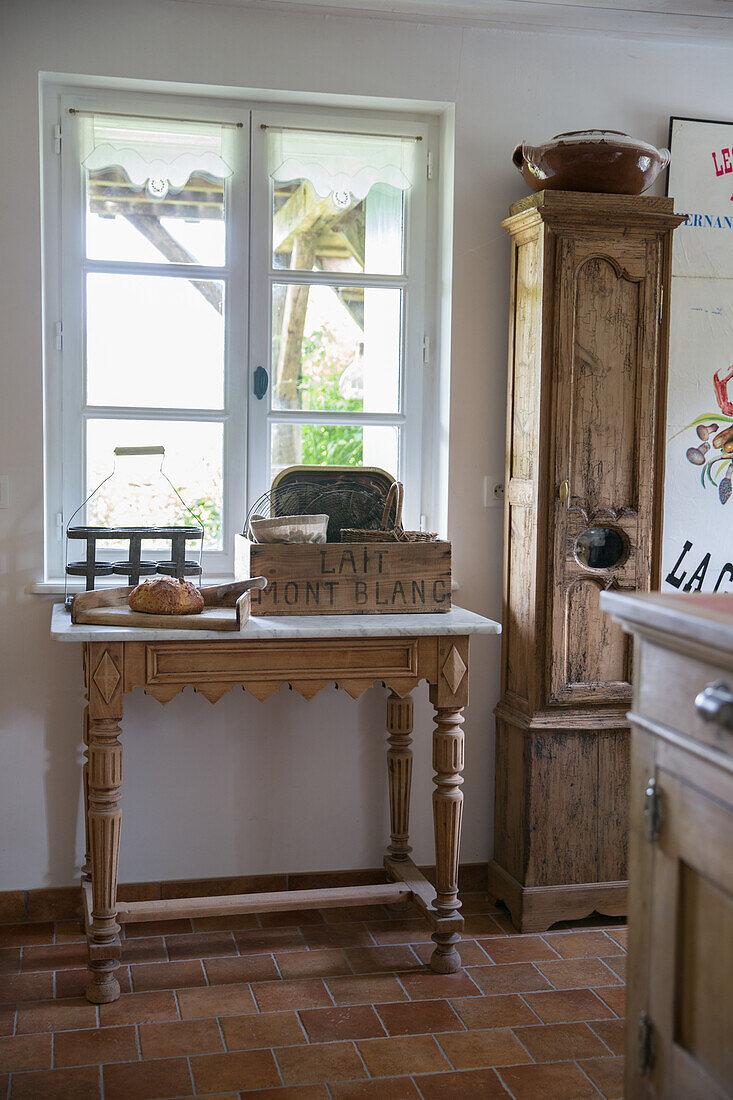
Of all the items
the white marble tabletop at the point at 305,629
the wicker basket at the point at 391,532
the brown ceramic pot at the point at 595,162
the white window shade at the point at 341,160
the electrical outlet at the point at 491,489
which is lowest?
the white marble tabletop at the point at 305,629

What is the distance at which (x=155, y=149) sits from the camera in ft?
9.94

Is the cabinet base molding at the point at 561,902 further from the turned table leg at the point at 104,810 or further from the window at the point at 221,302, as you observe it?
the window at the point at 221,302

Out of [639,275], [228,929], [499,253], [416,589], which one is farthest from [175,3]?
[228,929]

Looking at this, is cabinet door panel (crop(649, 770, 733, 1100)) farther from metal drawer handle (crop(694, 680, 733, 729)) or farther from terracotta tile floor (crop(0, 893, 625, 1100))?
terracotta tile floor (crop(0, 893, 625, 1100))

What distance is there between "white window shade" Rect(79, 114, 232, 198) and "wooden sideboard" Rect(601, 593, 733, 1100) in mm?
2116

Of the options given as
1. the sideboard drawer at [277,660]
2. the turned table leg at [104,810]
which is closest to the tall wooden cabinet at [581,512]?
the sideboard drawer at [277,660]

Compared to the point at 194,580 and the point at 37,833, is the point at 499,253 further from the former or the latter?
the point at 37,833

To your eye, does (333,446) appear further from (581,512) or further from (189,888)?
(189,888)

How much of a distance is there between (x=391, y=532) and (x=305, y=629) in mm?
449

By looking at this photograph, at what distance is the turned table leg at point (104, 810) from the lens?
2426 millimetres

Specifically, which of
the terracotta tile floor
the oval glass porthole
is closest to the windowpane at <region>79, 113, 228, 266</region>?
the oval glass porthole

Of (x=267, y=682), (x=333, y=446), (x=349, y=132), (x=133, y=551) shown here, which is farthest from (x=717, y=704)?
(x=349, y=132)

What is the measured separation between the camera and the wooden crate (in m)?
2.65

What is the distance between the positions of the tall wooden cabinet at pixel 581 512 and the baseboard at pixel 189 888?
42 cm
